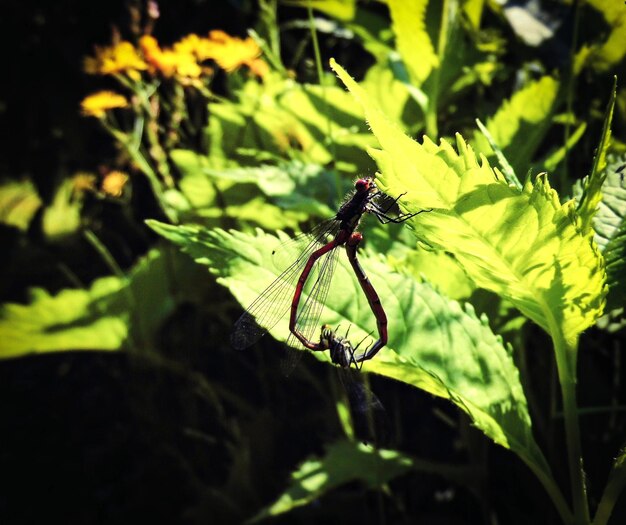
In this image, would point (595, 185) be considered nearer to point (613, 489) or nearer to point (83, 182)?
point (613, 489)

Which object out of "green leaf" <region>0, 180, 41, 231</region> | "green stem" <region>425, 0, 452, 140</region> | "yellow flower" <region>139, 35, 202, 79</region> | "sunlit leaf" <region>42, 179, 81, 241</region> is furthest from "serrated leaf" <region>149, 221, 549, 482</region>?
"green leaf" <region>0, 180, 41, 231</region>

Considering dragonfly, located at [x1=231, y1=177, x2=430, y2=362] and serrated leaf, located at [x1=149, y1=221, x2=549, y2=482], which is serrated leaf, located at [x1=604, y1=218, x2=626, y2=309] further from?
dragonfly, located at [x1=231, y1=177, x2=430, y2=362]

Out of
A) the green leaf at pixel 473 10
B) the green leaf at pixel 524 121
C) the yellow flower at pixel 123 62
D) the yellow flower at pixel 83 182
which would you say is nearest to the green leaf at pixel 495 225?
the green leaf at pixel 524 121

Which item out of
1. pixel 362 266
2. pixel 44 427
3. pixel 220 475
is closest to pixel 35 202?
pixel 44 427

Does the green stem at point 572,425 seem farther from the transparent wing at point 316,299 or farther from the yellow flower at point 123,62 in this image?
the yellow flower at point 123,62

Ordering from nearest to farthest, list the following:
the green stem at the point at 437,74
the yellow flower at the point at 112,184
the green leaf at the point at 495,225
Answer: the green leaf at the point at 495,225
the green stem at the point at 437,74
the yellow flower at the point at 112,184

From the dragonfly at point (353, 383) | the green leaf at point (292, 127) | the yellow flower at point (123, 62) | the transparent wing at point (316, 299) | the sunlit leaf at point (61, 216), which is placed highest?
the yellow flower at point (123, 62)

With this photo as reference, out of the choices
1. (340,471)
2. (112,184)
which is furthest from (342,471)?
(112,184)
